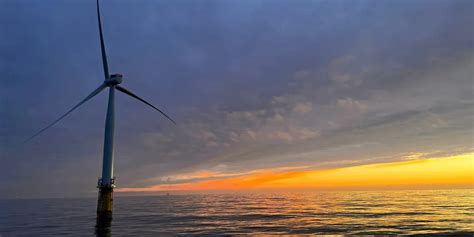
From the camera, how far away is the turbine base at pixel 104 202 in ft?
243

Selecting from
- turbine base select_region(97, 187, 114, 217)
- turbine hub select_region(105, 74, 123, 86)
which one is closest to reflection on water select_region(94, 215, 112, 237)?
turbine base select_region(97, 187, 114, 217)

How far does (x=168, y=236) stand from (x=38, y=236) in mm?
25271

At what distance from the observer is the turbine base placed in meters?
73.9

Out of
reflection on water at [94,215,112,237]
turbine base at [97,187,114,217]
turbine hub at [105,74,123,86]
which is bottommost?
reflection on water at [94,215,112,237]

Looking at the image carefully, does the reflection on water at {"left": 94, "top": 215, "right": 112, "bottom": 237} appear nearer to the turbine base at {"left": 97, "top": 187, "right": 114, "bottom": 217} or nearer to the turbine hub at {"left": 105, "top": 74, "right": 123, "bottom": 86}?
the turbine base at {"left": 97, "top": 187, "right": 114, "bottom": 217}

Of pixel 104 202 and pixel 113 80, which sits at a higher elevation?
pixel 113 80

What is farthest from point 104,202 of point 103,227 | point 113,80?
point 113,80

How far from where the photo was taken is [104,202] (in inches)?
2931

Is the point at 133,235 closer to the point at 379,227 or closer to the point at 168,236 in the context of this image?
the point at 168,236

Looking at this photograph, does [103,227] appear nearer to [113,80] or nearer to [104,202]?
[104,202]

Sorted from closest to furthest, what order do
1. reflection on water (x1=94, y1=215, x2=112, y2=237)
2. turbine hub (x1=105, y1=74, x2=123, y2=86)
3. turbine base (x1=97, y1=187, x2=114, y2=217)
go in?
1. reflection on water (x1=94, y1=215, x2=112, y2=237)
2. turbine base (x1=97, y1=187, x2=114, y2=217)
3. turbine hub (x1=105, y1=74, x2=123, y2=86)

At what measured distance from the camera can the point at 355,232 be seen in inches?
2168

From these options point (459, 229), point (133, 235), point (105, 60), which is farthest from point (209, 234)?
point (105, 60)

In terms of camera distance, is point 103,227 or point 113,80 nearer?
A: point 103,227
